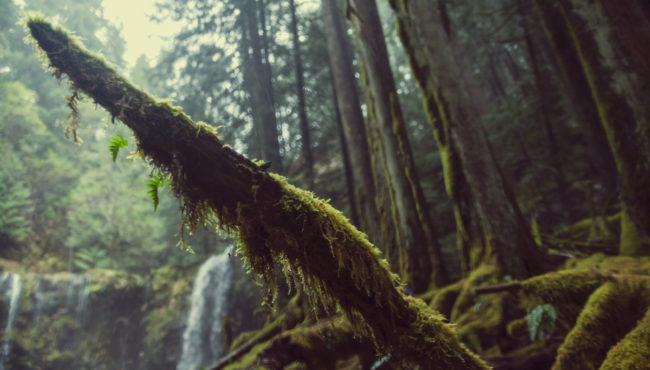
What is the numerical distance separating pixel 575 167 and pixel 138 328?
2060 centimetres

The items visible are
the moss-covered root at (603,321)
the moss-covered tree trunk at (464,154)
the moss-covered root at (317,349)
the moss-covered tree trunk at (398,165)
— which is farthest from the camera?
the moss-covered tree trunk at (398,165)

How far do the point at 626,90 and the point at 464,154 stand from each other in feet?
6.02

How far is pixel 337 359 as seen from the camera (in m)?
3.37

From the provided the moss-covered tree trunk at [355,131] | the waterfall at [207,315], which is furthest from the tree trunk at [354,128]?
the waterfall at [207,315]

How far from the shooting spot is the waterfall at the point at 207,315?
14297mm

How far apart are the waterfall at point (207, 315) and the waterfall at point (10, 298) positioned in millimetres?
6809

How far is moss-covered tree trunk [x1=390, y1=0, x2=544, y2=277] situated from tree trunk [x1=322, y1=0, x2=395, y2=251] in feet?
9.72

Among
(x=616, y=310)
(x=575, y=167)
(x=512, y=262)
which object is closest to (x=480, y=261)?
(x=512, y=262)

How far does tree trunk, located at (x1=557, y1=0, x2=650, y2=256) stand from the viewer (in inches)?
142

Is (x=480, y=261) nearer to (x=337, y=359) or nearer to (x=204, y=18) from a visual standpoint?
(x=337, y=359)

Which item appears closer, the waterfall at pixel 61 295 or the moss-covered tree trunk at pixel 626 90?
the moss-covered tree trunk at pixel 626 90

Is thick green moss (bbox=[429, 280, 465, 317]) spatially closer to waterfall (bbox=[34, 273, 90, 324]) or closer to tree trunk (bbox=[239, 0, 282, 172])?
tree trunk (bbox=[239, 0, 282, 172])

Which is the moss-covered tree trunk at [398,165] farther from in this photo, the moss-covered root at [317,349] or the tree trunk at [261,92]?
the tree trunk at [261,92]

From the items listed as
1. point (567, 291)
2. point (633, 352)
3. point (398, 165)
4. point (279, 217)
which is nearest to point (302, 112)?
point (398, 165)
